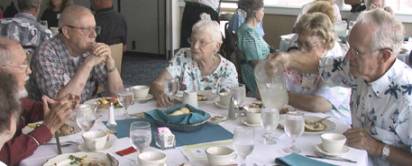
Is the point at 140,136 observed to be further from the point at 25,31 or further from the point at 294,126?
the point at 25,31

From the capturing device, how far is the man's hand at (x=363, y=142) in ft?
6.40

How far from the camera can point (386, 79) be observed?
202cm

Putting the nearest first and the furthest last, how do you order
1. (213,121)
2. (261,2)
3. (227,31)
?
(213,121) < (261,2) < (227,31)

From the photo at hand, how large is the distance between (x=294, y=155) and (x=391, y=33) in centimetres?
62

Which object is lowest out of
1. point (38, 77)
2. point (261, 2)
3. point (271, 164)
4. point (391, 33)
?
point (271, 164)

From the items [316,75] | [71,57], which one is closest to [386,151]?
[316,75]

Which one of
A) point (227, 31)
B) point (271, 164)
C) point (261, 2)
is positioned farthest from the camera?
point (227, 31)

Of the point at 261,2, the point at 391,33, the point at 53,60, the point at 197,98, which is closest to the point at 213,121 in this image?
the point at 197,98

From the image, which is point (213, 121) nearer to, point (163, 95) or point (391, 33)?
point (163, 95)

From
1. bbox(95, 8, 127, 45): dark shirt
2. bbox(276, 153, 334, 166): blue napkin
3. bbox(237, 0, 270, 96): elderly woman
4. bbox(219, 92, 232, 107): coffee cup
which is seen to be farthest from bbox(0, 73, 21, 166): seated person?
bbox(95, 8, 127, 45): dark shirt

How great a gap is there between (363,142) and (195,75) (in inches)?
50.9

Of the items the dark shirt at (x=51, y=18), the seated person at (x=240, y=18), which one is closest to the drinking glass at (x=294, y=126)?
the seated person at (x=240, y=18)

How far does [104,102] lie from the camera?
2547mm

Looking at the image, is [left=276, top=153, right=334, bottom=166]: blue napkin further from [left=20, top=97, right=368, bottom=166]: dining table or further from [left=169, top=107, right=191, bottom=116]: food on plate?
[left=169, top=107, right=191, bottom=116]: food on plate
